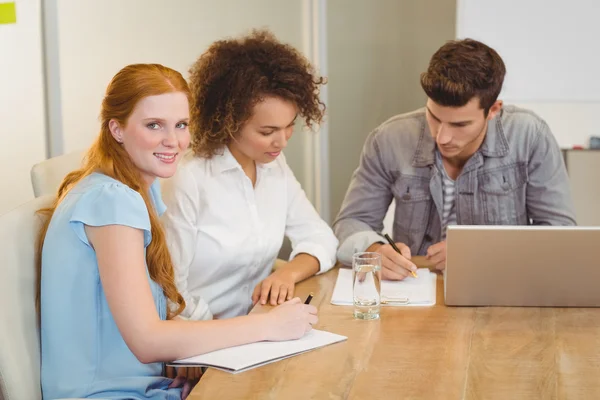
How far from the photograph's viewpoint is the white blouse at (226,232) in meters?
1.99

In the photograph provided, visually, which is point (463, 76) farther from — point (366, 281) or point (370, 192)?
point (366, 281)

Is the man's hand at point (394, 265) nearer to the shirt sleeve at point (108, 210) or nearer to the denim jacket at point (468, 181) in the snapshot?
the denim jacket at point (468, 181)

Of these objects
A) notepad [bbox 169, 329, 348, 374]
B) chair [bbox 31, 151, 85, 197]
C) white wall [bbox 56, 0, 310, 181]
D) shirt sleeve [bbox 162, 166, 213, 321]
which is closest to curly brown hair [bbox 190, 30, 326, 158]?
shirt sleeve [bbox 162, 166, 213, 321]

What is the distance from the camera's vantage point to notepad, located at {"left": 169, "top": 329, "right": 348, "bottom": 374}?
1358 mm

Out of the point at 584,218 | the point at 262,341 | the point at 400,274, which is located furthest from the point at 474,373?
the point at 584,218

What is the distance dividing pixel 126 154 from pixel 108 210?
0.21 metres

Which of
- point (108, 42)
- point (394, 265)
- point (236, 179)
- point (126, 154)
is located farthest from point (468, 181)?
point (108, 42)

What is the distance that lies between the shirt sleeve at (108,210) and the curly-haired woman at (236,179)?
0.45 m

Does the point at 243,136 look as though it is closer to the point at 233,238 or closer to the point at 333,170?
the point at 233,238

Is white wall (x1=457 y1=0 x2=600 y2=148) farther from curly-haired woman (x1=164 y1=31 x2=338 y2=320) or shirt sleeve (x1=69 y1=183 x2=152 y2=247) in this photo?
shirt sleeve (x1=69 y1=183 x2=152 y2=247)

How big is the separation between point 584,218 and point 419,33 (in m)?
1.20

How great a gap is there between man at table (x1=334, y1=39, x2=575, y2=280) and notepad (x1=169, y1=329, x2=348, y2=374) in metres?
0.64

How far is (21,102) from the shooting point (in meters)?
2.93

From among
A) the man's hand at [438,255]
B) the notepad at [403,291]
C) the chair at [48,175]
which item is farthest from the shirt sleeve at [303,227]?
the chair at [48,175]
